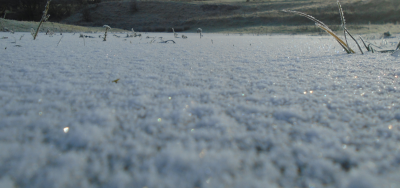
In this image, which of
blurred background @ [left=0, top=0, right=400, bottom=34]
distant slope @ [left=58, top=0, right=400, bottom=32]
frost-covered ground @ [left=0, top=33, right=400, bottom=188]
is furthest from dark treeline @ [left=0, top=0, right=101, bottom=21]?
frost-covered ground @ [left=0, top=33, right=400, bottom=188]

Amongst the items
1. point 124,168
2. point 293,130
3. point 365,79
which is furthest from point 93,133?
point 365,79

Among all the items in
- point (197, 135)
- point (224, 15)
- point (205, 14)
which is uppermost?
point (205, 14)

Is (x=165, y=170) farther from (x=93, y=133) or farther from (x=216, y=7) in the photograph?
(x=216, y=7)

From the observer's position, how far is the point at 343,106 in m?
0.47

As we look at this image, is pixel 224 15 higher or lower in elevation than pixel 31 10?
lower

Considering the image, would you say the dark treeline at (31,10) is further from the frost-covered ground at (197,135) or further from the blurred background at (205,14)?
the frost-covered ground at (197,135)

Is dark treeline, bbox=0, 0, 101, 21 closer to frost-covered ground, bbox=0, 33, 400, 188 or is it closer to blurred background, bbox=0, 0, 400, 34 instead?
blurred background, bbox=0, 0, 400, 34

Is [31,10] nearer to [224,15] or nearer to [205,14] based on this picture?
[205,14]

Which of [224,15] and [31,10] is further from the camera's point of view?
[224,15]

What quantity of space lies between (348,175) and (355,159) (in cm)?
4

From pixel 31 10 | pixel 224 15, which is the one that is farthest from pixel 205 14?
pixel 31 10

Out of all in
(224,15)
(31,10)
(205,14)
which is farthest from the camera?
(205,14)

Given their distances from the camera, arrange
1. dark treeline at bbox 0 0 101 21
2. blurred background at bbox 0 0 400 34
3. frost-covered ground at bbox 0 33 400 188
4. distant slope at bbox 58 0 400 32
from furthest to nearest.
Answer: dark treeline at bbox 0 0 101 21, distant slope at bbox 58 0 400 32, blurred background at bbox 0 0 400 34, frost-covered ground at bbox 0 33 400 188

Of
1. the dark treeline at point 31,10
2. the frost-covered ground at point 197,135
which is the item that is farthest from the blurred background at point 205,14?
Result: the frost-covered ground at point 197,135
